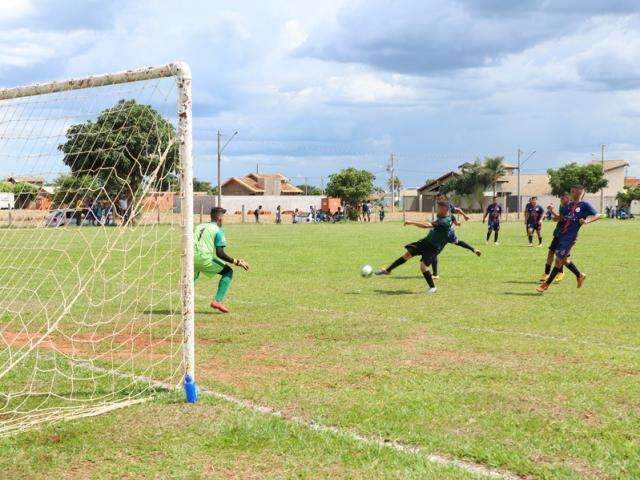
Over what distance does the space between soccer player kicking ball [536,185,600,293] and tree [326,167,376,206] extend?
214ft

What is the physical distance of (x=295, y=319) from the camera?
35.1 ft

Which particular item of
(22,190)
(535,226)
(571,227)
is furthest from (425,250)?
(535,226)

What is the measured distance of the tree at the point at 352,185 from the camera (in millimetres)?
79125

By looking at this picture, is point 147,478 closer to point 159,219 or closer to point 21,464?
point 21,464

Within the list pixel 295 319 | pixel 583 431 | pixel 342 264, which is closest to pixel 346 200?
pixel 342 264

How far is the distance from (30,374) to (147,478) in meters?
3.25

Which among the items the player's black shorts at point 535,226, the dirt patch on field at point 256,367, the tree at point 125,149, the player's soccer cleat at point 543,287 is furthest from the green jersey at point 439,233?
the player's black shorts at point 535,226

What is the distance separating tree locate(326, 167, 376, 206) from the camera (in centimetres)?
7912

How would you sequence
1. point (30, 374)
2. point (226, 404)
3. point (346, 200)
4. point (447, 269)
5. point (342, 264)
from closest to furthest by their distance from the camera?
point (226, 404), point (30, 374), point (447, 269), point (342, 264), point (346, 200)

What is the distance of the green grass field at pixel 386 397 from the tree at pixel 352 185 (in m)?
66.3

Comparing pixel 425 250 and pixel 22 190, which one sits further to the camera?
pixel 425 250

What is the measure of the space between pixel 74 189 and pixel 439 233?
7573 mm

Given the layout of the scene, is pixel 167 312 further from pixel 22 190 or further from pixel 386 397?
pixel 386 397

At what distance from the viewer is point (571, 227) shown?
45.2 ft
